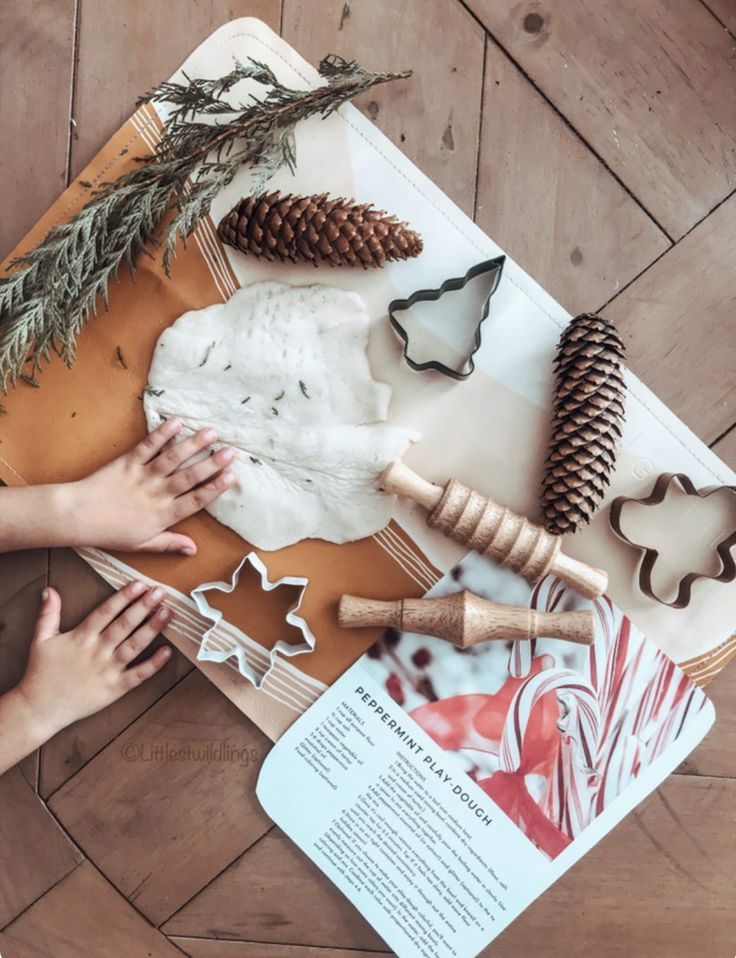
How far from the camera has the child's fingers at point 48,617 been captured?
868 millimetres

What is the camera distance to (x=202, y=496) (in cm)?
85

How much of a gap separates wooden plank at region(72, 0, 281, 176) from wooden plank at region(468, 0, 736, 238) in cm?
31

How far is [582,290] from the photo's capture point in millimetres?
838

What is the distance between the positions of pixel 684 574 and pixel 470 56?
0.64 metres

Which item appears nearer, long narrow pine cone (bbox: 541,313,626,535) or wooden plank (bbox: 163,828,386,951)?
long narrow pine cone (bbox: 541,313,626,535)

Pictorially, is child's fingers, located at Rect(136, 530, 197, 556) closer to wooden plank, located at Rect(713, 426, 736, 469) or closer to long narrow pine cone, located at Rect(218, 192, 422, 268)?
long narrow pine cone, located at Rect(218, 192, 422, 268)

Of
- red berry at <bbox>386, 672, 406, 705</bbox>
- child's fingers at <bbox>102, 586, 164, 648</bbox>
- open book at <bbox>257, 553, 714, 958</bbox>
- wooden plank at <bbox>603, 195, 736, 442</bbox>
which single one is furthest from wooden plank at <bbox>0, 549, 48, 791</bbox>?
wooden plank at <bbox>603, 195, 736, 442</bbox>

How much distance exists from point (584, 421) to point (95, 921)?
820 mm

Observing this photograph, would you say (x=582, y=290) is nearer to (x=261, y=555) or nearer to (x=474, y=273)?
(x=474, y=273)

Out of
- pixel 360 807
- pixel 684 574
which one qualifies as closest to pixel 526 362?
pixel 684 574

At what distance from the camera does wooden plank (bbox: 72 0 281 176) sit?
2.79 feet

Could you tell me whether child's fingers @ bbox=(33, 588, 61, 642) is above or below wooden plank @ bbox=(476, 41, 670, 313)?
above

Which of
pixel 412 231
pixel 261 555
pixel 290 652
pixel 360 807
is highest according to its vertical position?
pixel 412 231

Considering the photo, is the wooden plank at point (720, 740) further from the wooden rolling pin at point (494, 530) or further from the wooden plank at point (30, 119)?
the wooden plank at point (30, 119)
